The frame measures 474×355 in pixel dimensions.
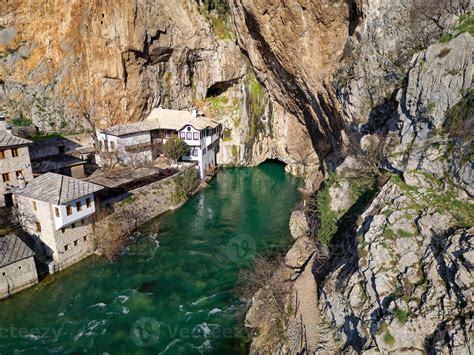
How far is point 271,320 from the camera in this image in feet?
62.6

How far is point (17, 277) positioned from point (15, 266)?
801 millimetres

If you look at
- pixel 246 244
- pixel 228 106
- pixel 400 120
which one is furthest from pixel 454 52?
pixel 228 106

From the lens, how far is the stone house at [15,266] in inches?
891

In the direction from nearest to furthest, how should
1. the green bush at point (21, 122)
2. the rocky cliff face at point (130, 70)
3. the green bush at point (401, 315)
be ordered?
the green bush at point (401, 315) < the rocky cliff face at point (130, 70) < the green bush at point (21, 122)

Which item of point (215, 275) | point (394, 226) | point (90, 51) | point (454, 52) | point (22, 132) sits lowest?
point (215, 275)

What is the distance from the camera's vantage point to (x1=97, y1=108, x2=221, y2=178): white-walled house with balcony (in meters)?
43.8

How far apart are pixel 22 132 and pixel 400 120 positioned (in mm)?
43665

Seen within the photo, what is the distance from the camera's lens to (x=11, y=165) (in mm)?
29141

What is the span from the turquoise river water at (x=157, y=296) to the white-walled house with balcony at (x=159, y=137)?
12111mm

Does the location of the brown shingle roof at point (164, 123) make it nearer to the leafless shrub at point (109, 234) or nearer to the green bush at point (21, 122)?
the green bush at point (21, 122)

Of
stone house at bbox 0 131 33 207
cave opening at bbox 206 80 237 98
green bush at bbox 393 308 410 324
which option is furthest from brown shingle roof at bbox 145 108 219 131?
green bush at bbox 393 308 410 324

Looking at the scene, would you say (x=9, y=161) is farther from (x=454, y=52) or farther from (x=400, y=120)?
(x=454, y=52)

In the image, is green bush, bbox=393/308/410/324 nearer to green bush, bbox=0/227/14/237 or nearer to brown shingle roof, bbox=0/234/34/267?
brown shingle roof, bbox=0/234/34/267

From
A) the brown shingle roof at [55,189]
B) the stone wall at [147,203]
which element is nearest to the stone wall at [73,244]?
the stone wall at [147,203]
